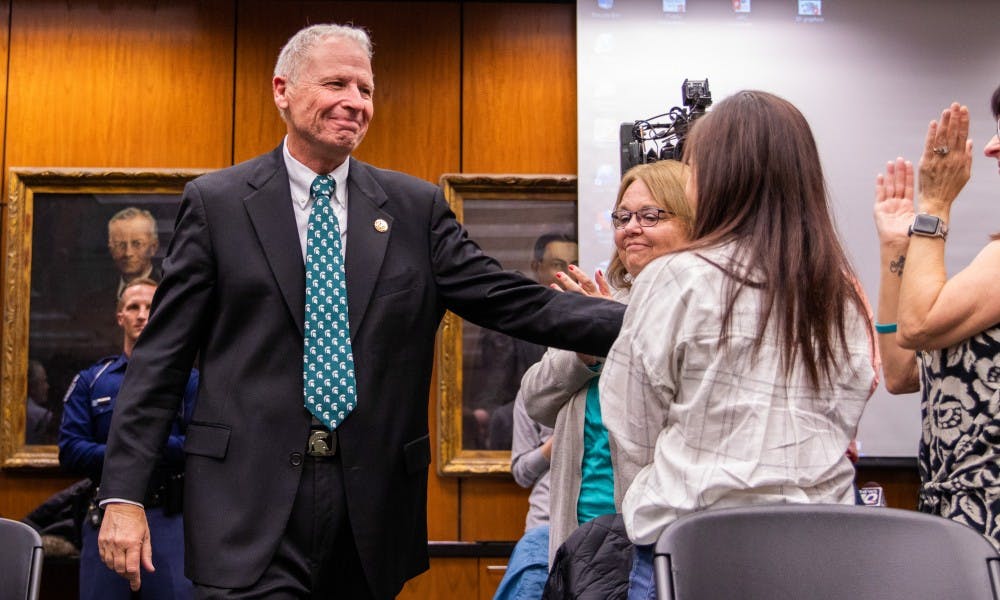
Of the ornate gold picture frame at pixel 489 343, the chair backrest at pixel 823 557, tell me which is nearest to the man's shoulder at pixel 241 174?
the chair backrest at pixel 823 557

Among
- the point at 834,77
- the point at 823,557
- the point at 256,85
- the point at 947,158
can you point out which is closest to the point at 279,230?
the point at 823,557

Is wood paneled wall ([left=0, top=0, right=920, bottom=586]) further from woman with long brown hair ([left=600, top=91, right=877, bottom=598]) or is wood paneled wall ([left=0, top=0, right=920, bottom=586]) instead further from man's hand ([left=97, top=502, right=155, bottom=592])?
woman with long brown hair ([left=600, top=91, right=877, bottom=598])

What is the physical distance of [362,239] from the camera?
6.77 feet

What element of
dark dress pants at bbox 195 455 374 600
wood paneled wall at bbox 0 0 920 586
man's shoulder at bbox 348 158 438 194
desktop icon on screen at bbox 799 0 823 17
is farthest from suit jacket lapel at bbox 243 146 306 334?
desktop icon on screen at bbox 799 0 823 17

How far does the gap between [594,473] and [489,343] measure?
2.22 m

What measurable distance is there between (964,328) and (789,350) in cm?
62

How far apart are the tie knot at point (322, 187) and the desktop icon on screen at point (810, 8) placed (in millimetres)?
3012

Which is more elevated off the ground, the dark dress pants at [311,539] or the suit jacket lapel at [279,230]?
the suit jacket lapel at [279,230]

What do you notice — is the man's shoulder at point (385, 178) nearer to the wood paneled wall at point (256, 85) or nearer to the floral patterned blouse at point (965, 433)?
the floral patterned blouse at point (965, 433)

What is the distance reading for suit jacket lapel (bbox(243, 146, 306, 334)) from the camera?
196 centimetres

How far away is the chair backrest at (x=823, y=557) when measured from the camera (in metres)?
1.39

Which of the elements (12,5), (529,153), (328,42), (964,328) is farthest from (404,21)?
(964,328)

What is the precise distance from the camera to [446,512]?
14.4 ft

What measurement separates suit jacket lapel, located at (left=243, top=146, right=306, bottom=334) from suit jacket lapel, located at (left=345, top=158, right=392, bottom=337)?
0.10 metres
